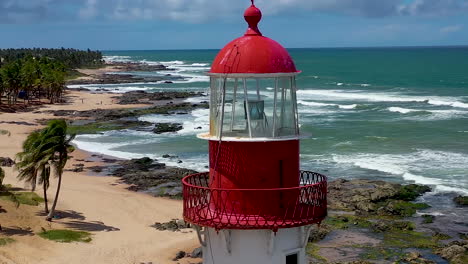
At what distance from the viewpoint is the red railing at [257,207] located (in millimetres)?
7453

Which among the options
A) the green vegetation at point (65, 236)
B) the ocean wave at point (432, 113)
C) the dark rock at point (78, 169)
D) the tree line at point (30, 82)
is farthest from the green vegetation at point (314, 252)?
the tree line at point (30, 82)

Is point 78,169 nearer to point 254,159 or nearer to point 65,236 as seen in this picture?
point 65,236

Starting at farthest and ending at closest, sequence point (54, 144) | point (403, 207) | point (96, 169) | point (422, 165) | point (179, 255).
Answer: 1. point (422, 165)
2. point (96, 169)
3. point (403, 207)
4. point (54, 144)
5. point (179, 255)

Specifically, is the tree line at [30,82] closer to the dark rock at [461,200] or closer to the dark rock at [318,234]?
the dark rock at [318,234]

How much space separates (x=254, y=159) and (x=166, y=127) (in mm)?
45172

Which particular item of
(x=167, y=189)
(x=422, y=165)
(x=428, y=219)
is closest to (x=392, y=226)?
(x=428, y=219)

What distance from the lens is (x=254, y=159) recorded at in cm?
745

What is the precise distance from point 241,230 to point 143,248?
16.6m

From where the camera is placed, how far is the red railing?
745 cm

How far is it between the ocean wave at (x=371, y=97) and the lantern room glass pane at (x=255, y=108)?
64452 mm

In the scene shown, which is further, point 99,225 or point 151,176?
point 151,176

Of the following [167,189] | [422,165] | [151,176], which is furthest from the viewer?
[422,165]

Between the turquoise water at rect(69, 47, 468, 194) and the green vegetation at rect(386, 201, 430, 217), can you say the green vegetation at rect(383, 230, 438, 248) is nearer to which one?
the green vegetation at rect(386, 201, 430, 217)

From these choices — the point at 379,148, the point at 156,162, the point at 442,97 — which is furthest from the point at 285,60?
the point at 442,97
